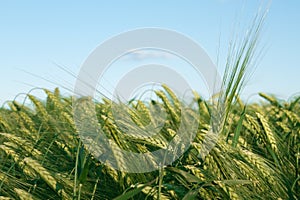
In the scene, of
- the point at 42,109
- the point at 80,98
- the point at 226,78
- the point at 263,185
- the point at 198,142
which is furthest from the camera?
the point at 42,109

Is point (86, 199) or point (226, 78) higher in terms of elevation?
point (226, 78)

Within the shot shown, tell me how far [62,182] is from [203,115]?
87 centimetres

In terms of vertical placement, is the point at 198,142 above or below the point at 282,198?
above

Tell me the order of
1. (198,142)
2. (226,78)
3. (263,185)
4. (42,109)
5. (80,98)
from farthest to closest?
(42,109) → (80,98) → (226,78) → (198,142) → (263,185)

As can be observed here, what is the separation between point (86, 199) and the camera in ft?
4.37

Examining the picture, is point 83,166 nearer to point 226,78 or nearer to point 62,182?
point 62,182

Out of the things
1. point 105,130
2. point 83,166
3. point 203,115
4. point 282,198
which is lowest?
point 282,198

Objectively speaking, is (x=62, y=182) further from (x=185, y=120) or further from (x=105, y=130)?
(x=185, y=120)

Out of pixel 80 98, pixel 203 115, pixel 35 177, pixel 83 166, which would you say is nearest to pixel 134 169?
pixel 83 166

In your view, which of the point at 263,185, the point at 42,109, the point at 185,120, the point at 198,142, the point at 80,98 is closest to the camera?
the point at 263,185

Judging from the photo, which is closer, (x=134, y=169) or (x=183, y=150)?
(x=134, y=169)

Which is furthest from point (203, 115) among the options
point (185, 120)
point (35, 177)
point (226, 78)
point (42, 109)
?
point (35, 177)

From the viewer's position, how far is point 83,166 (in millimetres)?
1306

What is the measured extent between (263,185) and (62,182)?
0.52m
